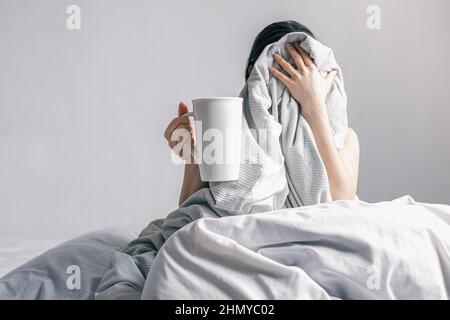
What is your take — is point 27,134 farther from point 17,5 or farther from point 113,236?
point 113,236

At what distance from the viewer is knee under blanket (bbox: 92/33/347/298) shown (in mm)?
1069

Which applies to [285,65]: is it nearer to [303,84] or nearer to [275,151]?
[303,84]

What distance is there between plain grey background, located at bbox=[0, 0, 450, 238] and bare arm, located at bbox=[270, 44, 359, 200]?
153 cm

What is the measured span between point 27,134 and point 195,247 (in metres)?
2.32

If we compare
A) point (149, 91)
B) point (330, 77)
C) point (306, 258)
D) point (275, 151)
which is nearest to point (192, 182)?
point (275, 151)

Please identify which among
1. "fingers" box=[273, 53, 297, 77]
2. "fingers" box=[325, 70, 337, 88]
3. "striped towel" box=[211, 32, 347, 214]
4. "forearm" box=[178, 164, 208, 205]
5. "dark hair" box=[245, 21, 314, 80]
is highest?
"dark hair" box=[245, 21, 314, 80]

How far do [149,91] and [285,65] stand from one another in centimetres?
168

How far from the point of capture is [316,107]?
4.08 ft

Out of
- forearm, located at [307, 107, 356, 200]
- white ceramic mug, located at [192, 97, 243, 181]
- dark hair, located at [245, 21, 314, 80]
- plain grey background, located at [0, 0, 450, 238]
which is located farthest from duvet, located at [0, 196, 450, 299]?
plain grey background, located at [0, 0, 450, 238]

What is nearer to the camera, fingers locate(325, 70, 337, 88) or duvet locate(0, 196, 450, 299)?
duvet locate(0, 196, 450, 299)

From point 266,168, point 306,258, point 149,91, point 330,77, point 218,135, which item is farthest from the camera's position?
point 149,91

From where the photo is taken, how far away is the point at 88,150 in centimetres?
288

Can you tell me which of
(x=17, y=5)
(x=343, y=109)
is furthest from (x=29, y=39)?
(x=343, y=109)

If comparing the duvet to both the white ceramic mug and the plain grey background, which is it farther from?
the plain grey background
